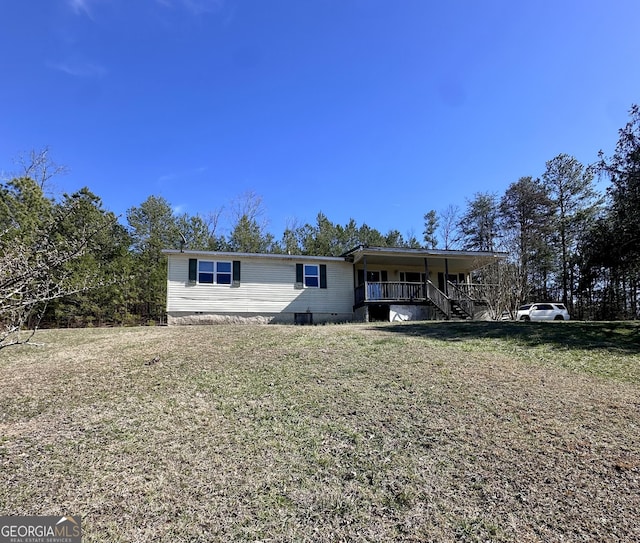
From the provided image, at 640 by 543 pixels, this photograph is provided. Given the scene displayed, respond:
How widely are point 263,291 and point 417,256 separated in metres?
7.00

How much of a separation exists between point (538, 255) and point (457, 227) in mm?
7506

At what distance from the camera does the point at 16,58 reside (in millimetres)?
10547

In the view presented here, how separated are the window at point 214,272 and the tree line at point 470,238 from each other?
134 cm

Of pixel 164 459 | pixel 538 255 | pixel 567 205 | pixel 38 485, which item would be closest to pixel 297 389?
pixel 164 459

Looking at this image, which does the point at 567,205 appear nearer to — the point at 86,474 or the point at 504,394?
the point at 504,394

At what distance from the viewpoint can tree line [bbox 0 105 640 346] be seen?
1220 cm

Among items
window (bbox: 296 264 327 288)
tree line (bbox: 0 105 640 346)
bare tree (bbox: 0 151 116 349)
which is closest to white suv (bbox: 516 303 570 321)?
tree line (bbox: 0 105 640 346)

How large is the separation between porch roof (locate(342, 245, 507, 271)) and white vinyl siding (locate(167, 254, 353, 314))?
3.98 ft

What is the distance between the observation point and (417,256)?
17031 mm

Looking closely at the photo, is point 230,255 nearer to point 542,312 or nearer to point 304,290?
point 304,290

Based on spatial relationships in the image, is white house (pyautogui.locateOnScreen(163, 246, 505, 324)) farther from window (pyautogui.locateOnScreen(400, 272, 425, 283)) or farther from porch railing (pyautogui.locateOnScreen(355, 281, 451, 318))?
window (pyautogui.locateOnScreen(400, 272, 425, 283))

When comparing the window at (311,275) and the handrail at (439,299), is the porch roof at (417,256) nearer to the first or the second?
the window at (311,275)

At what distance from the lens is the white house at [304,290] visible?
15289 mm

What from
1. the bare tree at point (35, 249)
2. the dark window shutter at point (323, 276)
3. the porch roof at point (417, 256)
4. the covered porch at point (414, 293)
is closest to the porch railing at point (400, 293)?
the covered porch at point (414, 293)
